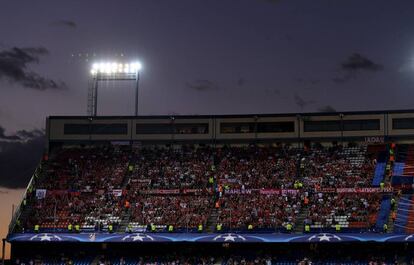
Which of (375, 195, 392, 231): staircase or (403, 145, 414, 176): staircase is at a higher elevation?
(403, 145, 414, 176): staircase

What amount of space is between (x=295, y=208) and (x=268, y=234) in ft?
17.2

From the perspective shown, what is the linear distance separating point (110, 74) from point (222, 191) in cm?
2591

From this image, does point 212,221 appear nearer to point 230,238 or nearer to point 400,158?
point 230,238

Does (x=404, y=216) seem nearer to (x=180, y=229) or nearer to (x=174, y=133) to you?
(x=180, y=229)

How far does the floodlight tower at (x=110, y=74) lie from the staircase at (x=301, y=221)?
28.6 meters

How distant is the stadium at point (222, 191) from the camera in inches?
2613

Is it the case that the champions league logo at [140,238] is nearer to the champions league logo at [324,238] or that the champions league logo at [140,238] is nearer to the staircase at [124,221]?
the staircase at [124,221]

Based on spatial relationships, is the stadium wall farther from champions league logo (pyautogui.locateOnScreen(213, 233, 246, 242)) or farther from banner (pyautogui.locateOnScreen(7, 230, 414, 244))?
champions league logo (pyautogui.locateOnScreen(213, 233, 246, 242))

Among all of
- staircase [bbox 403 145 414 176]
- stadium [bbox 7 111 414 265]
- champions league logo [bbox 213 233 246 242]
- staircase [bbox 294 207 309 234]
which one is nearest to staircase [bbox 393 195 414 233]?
stadium [bbox 7 111 414 265]

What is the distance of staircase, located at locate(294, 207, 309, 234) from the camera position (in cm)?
6662

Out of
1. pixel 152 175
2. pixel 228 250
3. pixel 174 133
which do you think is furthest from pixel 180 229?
pixel 174 133

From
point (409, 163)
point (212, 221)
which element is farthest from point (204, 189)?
point (409, 163)

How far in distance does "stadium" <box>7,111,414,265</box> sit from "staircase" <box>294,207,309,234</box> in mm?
195

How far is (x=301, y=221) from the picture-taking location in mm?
67625
